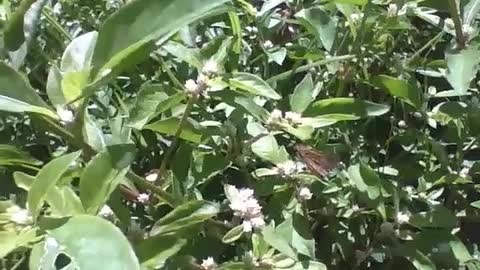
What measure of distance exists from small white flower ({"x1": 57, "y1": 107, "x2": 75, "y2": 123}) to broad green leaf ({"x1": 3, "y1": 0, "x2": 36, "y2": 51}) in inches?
2.3

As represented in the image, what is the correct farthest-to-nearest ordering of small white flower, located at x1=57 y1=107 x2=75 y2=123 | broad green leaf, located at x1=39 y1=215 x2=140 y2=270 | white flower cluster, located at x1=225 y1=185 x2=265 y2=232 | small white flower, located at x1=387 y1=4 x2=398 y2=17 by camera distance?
small white flower, located at x1=387 y1=4 x2=398 y2=17 < white flower cluster, located at x1=225 y1=185 x2=265 y2=232 < small white flower, located at x1=57 y1=107 x2=75 y2=123 < broad green leaf, located at x1=39 y1=215 x2=140 y2=270

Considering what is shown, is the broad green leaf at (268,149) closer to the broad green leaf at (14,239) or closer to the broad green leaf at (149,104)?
the broad green leaf at (149,104)

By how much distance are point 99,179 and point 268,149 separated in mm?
179

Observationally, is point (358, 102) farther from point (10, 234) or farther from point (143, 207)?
point (10, 234)

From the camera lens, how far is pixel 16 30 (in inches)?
25.2

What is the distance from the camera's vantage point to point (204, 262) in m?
0.74

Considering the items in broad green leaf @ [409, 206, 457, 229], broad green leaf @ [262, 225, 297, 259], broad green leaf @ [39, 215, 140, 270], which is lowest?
broad green leaf @ [409, 206, 457, 229]

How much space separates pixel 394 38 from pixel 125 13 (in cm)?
49

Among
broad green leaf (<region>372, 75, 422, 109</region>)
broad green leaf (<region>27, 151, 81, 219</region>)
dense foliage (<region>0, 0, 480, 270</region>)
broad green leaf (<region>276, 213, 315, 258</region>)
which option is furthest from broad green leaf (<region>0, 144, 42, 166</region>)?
broad green leaf (<region>372, 75, 422, 109</region>)

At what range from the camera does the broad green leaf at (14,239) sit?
591mm

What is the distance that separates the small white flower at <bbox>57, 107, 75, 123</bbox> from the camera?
0.62 meters

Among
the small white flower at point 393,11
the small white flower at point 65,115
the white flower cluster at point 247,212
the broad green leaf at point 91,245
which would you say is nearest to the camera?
the broad green leaf at point 91,245

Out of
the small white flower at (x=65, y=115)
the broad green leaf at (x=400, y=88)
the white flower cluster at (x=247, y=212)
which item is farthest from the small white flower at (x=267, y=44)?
the small white flower at (x=65, y=115)

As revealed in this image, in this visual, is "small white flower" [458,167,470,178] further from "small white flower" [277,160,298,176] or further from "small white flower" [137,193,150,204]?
"small white flower" [137,193,150,204]
